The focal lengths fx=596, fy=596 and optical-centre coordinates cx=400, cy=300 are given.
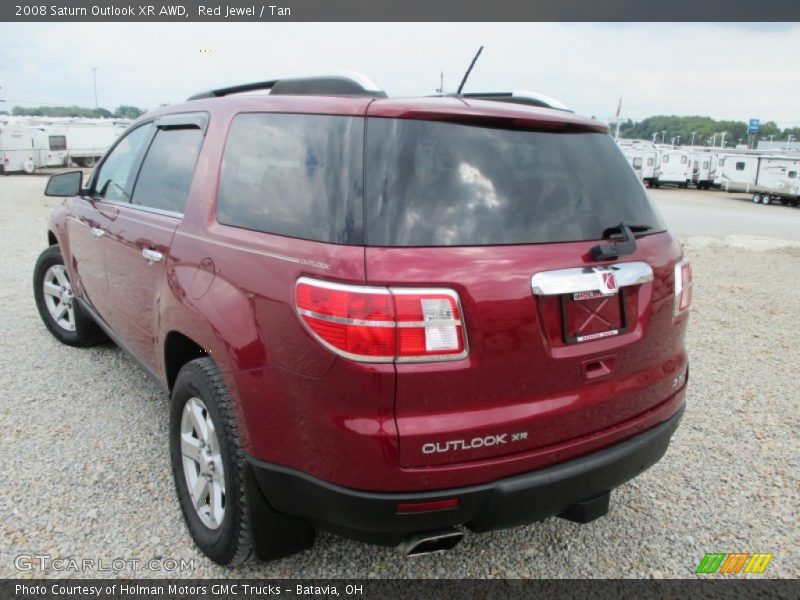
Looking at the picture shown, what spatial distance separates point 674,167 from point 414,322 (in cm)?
4332

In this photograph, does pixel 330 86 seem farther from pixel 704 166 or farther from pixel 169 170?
pixel 704 166

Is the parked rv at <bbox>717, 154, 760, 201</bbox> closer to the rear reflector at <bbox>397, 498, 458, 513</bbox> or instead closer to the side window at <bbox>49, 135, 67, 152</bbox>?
the rear reflector at <bbox>397, 498, 458, 513</bbox>

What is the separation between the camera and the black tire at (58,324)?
462cm

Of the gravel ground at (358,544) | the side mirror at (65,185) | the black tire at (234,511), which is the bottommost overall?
the gravel ground at (358,544)

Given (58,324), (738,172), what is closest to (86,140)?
(58,324)

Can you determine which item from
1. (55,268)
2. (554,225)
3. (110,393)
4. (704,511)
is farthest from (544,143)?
(55,268)

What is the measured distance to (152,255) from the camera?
2.86m

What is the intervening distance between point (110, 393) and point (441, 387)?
304 cm

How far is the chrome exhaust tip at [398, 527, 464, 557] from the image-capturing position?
1963 mm

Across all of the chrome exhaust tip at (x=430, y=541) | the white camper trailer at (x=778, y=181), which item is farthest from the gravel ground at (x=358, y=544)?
the white camper trailer at (x=778, y=181)

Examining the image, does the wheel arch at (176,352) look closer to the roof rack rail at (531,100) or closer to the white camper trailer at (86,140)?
the roof rack rail at (531,100)

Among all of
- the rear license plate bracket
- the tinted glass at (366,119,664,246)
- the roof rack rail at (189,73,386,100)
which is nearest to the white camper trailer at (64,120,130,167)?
the roof rack rail at (189,73,386,100)

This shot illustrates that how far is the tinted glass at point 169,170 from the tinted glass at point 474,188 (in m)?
1.25

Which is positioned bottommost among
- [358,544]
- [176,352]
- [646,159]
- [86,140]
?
Result: [358,544]
